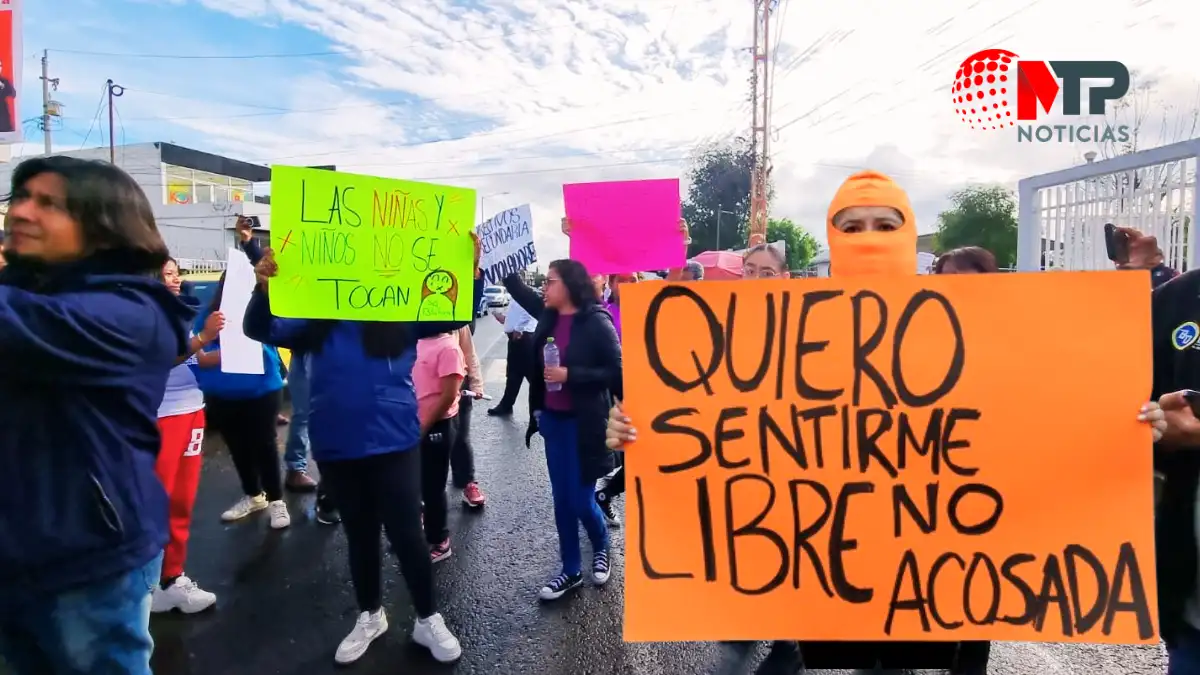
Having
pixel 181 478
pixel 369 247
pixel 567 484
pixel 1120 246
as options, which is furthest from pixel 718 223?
pixel 369 247

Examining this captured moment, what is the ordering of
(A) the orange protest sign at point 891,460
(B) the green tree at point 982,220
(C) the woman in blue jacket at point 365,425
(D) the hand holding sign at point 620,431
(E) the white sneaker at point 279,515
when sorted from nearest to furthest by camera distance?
1. (A) the orange protest sign at point 891,460
2. (D) the hand holding sign at point 620,431
3. (C) the woman in blue jacket at point 365,425
4. (E) the white sneaker at point 279,515
5. (B) the green tree at point 982,220

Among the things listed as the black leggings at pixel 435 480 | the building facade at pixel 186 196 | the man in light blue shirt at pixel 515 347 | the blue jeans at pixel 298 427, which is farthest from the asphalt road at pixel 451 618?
the building facade at pixel 186 196

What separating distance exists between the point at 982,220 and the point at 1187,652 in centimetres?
5311

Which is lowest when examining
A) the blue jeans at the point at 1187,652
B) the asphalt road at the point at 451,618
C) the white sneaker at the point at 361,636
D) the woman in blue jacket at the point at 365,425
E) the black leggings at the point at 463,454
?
the asphalt road at the point at 451,618

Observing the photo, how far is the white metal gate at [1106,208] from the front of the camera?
512 centimetres

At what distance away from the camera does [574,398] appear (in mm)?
3676

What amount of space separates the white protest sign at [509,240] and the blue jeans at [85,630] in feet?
10.4

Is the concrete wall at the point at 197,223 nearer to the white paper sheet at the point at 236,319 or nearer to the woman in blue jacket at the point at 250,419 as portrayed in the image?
the woman in blue jacket at the point at 250,419

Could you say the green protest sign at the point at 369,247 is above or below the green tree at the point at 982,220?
below

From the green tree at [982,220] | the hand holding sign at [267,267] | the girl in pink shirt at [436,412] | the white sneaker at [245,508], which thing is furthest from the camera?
the green tree at [982,220]

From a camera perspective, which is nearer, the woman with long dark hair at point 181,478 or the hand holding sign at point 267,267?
the hand holding sign at point 267,267

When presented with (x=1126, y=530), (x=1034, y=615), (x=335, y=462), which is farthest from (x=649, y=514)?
(x=335, y=462)

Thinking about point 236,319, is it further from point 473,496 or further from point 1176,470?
point 1176,470

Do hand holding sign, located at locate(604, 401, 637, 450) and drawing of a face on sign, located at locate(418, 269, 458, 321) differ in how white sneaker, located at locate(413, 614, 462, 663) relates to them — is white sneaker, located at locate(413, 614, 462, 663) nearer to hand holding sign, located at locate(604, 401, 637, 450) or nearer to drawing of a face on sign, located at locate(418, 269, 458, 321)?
drawing of a face on sign, located at locate(418, 269, 458, 321)
